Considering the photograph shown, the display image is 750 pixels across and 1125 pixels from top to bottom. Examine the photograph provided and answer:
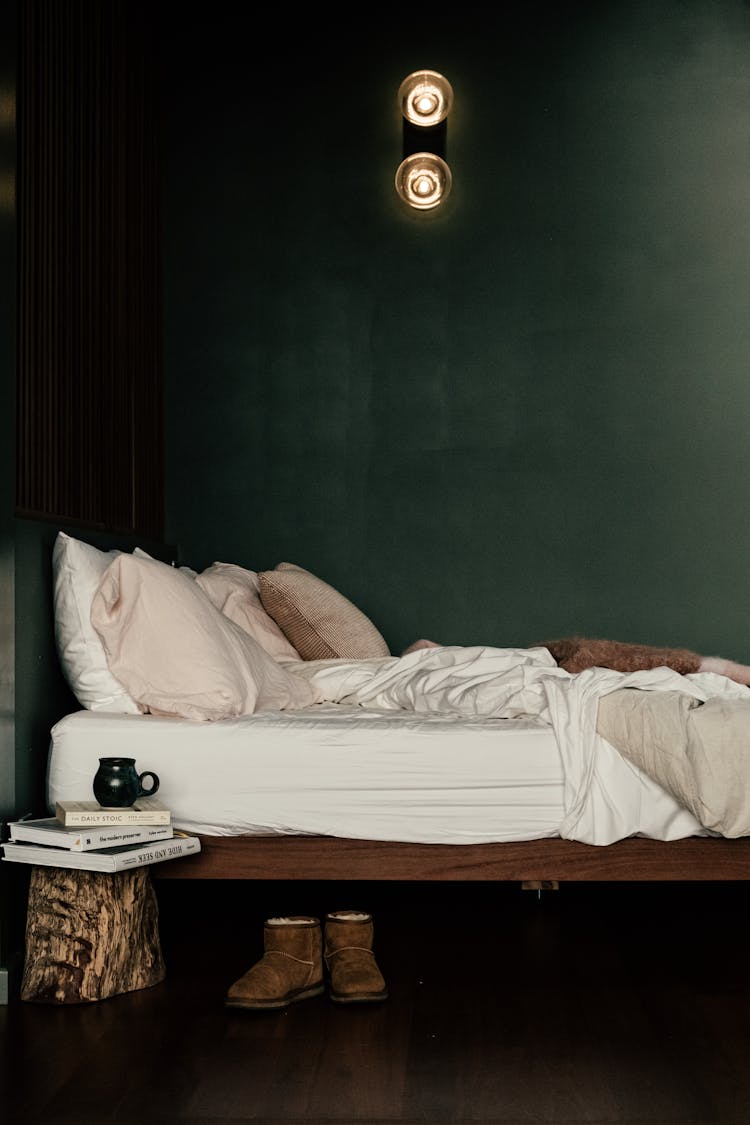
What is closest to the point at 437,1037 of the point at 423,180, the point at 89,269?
the point at 89,269

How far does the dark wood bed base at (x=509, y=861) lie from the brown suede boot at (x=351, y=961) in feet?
0.38

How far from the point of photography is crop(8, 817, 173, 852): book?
246 centimetres

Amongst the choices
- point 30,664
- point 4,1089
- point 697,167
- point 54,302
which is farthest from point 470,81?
point 4,1089

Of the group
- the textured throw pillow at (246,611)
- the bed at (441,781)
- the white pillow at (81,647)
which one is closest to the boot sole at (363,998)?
the bed at (441,781)

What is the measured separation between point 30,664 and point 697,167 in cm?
355

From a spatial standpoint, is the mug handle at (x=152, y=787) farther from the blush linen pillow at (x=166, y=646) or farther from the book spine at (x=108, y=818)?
the blush linen pillow at (x=166, y=646)

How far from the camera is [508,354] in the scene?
464 cm

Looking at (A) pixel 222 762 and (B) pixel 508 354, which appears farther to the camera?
(B) pixel 508 354

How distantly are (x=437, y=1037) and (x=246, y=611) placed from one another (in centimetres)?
174

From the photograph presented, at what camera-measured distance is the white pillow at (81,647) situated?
Answer: 2.89 meters

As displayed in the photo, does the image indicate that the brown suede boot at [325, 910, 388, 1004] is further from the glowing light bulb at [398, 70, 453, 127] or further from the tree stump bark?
the glowing light bulb at [398, 70, 453, 127]

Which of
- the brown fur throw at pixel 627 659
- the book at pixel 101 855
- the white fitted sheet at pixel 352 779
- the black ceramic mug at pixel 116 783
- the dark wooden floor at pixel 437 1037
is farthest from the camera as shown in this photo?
the brown fur throw at pixel 627 659

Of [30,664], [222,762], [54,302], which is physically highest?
[54,302]

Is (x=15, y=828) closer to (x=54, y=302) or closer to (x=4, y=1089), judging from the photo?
(x=4, y=1089)
